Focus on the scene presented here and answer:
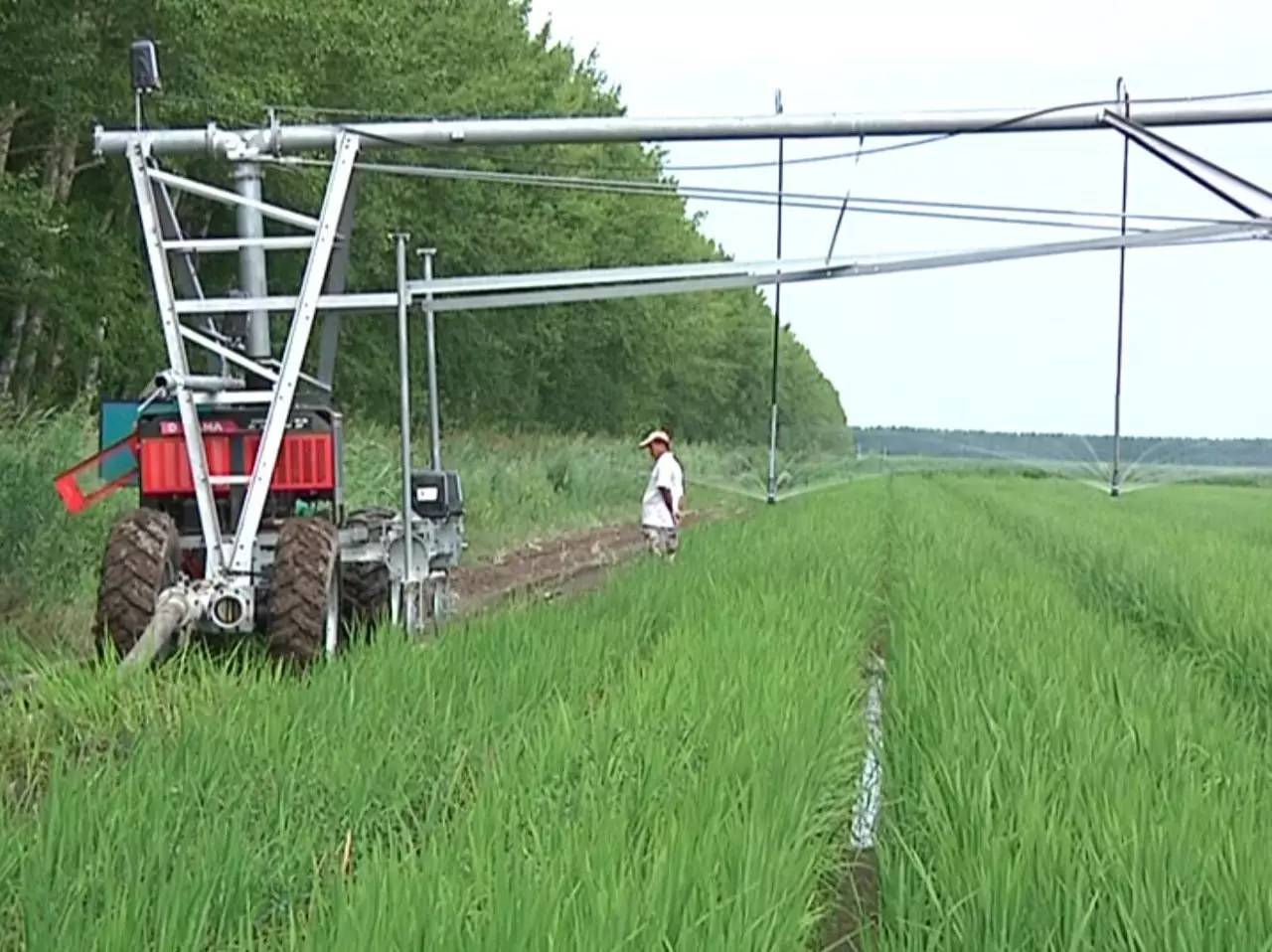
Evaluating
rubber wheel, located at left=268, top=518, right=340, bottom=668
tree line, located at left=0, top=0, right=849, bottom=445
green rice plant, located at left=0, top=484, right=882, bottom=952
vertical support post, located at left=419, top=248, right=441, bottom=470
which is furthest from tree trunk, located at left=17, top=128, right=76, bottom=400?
green rice plant, located at left=0, top=484, right=882, bottom=952

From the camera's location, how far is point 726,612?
7.98 m

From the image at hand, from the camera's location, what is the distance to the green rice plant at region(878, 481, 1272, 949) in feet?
11.0

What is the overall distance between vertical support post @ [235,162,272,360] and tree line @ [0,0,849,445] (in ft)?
6.46

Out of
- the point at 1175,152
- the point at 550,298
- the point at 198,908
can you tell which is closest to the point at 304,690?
the point at 198,908

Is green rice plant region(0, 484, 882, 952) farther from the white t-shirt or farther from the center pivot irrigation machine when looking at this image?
the white t-shirt

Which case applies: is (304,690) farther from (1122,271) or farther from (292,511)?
(1122,271)

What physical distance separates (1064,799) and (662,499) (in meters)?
8.07

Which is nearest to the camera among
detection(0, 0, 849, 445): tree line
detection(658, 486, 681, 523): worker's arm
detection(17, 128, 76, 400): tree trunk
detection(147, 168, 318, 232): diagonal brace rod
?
detection(147, 168, 318, 232): diagonal brace rod

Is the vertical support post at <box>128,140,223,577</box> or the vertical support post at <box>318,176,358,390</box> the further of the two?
the vertical support post at <box>318,176,358,390</box>

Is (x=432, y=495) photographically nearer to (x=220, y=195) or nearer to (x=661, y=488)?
(x=220, y=195)

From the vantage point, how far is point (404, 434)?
24.1ft

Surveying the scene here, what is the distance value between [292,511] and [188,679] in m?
1.76

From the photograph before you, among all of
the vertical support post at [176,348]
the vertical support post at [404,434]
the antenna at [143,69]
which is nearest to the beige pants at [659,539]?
the vertical support post at [404,434]

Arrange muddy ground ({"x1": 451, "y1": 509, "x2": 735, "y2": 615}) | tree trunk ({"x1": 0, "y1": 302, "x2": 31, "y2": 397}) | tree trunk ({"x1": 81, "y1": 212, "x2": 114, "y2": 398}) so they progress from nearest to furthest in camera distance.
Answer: muddy ground ({"x1": 451, "y1": 509, "x2": 735, "y2": 615}) < tree trunk ({"x1": 0, "y1": 302, "x2": 31, "y2": 397}) < tree trunk ({"x1": 81, "y1": 212, "x2": 114, "y2": 398})
